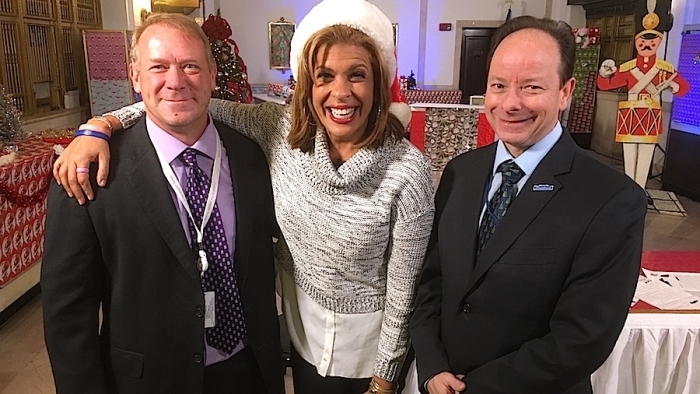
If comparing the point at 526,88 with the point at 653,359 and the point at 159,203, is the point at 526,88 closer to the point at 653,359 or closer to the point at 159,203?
the point at 159,203

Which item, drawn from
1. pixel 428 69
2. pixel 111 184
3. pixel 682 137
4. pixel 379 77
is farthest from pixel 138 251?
pixel 428 69

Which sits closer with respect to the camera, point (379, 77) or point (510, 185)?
point (510, 185)

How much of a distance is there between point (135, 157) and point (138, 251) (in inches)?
8.9

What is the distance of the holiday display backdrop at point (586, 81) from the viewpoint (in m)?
9.66

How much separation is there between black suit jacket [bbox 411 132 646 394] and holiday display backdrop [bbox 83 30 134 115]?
19.1ft

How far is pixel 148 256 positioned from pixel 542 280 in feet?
2.97

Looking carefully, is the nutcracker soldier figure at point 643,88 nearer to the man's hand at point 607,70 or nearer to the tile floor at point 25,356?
the man's hand at point 607,70

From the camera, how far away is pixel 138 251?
1.27 m

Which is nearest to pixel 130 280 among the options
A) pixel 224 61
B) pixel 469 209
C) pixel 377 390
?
pixel 377 390

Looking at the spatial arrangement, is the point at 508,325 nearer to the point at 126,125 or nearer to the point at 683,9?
the point at 126,125

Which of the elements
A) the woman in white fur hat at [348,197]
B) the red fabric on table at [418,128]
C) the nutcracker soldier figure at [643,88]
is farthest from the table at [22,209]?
the nutcracker soldier figure at [643,88]

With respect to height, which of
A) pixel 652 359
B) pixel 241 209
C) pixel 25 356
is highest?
pixel 241 209

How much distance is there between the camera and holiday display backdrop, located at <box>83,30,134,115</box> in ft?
20.3

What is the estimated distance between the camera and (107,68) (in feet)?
20.6
